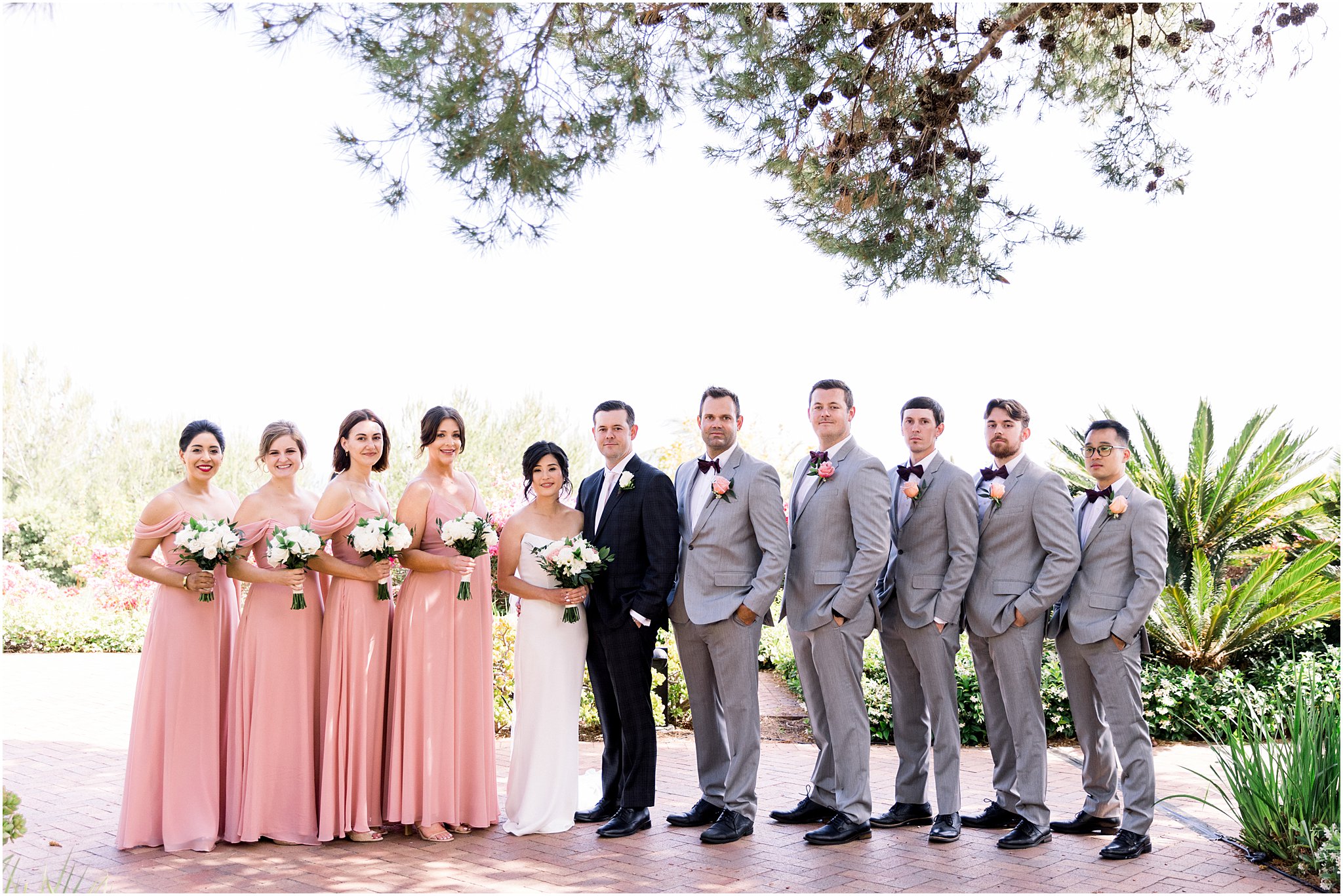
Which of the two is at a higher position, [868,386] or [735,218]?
[735,218]

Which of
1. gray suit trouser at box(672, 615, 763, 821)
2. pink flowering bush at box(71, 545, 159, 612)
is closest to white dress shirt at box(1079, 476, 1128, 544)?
gray suit trouser at box(672, 615, 763, 821)

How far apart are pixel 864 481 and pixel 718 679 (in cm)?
137

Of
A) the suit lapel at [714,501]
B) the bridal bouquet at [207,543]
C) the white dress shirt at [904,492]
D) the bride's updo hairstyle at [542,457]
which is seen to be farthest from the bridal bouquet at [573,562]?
the white dress shirt at [904,492]

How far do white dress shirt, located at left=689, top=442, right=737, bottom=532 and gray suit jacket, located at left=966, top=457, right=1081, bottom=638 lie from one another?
1.53m

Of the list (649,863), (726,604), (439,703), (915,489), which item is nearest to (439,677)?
(439,703)

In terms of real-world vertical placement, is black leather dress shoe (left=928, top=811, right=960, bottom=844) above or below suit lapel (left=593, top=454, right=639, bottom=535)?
below

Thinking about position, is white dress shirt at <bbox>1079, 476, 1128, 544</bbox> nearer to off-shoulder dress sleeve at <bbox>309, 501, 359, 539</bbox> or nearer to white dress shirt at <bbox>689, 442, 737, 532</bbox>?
white dress shirt at <bbox>689, 442, 737, 532</bbox>

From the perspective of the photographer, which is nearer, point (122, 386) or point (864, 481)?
point (864, 481)

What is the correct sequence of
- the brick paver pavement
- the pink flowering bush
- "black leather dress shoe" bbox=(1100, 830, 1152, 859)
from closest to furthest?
the brick paver pavement
"black leather dress shoe" bbox=(1100, 830, 1152, 859)
the pink flowering bush

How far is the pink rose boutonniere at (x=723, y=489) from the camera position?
5914 millimetres

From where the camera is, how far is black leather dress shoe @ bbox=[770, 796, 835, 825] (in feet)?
20.5

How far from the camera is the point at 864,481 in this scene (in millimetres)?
5891

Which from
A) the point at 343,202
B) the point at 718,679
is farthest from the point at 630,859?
the point at 343,202

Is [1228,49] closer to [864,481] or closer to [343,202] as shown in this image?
[864,481]
